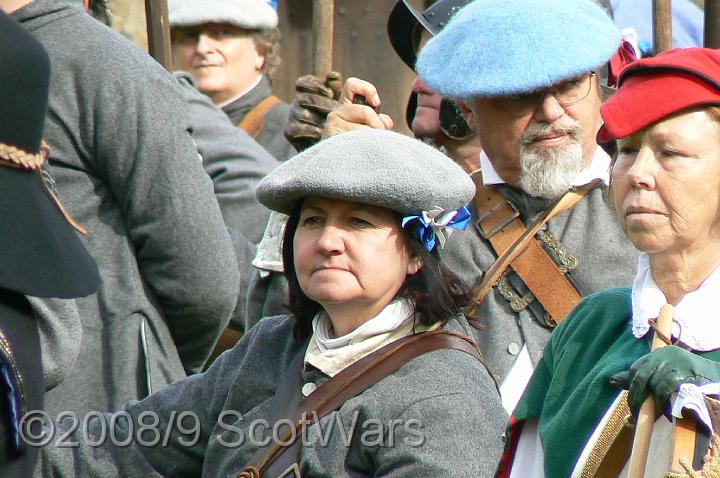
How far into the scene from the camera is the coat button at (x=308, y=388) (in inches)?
141

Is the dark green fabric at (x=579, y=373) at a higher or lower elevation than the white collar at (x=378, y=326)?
higher

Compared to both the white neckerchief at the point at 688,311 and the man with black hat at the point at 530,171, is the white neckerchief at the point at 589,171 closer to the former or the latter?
the man with black hat at the point at 530,171

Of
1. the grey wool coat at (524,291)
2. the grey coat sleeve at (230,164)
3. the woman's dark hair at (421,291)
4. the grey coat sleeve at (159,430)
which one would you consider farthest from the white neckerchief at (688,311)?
the grey coat sleeve at (230,164)

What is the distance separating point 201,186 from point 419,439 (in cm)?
117

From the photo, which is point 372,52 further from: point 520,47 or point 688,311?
point 688,311

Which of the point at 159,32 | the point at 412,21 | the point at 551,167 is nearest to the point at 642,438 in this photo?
the point at 551,167

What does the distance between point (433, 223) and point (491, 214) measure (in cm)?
68

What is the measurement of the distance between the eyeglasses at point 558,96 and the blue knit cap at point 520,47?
66 mm

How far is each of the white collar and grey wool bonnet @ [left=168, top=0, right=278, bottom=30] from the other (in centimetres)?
311

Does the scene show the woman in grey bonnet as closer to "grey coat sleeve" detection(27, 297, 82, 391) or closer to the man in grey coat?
the man in grey coat

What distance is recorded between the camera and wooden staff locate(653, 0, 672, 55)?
5074 mm

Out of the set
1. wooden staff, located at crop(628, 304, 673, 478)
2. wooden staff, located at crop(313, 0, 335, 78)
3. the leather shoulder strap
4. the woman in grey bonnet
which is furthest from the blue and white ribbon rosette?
the leather shoulder strap

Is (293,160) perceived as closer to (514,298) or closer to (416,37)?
(514,298)

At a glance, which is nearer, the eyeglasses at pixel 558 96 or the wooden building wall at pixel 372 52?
the eyeglasses at pixel 558 96
